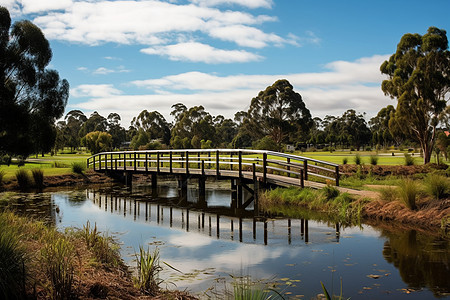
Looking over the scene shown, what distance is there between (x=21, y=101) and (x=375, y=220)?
27.3m

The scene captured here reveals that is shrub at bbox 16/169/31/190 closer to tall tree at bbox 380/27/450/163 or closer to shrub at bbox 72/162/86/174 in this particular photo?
shrub at bbox 72/162/86/174

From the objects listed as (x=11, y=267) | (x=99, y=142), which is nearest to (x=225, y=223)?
(x=11, y=267)

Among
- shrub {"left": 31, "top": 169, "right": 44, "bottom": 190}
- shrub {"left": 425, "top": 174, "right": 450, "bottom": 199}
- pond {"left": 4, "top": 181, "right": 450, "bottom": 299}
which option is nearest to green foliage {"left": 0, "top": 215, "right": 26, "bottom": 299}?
pond {"left": 4, "top": 181, "right": 450, "bottom": 299}

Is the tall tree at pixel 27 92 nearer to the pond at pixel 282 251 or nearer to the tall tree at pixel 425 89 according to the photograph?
the pond at pixel 282 251

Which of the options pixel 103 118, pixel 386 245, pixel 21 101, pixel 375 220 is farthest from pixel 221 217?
pixel 103 118

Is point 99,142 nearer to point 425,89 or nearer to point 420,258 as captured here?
point 425,89

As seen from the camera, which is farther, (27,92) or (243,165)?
(27,92)

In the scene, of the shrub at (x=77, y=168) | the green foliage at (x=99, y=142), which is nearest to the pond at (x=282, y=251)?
the shrub at (x=77, y=168)

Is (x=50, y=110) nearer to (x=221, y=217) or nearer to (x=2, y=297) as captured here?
(x=221, y=217)

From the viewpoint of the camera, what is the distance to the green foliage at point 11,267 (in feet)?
17.6

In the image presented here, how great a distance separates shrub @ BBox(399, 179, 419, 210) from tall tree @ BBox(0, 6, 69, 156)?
23.5 metres

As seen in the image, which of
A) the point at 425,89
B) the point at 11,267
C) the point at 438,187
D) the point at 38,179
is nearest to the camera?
the point at 11,267

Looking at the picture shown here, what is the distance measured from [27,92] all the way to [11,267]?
2854cm

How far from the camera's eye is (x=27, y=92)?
3103 cm
